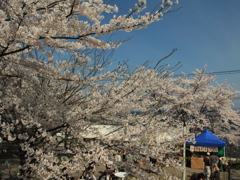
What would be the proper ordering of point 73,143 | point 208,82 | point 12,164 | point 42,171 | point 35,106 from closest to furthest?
point 42,171 → point 35,106 → point 73,143 → point 12,164 → point 208,82

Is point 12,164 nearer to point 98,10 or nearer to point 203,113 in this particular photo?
point 98,10

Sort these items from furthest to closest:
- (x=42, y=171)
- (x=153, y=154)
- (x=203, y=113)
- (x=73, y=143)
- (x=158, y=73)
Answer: (x=203, y=113), (x=158, y=73), (x=73, y=143), (x=153, y=154), (x=42, y=171)

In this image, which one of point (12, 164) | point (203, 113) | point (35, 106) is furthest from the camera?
point (203, 113)

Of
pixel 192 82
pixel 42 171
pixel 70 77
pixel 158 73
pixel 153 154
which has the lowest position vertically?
pixel 42 171

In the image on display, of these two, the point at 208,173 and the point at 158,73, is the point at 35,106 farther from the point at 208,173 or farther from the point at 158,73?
the point at 208,173

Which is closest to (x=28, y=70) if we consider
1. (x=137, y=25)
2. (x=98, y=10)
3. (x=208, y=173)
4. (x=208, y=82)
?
(x=98, y=10)

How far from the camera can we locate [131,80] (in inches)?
142

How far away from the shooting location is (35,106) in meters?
2.93

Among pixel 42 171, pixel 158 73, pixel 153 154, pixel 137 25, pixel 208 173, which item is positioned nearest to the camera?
pixel 137 25

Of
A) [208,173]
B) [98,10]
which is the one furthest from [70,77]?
[208,173]

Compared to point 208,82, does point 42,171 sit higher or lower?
lower

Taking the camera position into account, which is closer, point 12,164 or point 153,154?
point 153,154

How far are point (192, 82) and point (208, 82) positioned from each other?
1.73 m

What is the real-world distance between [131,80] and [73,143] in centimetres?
159
